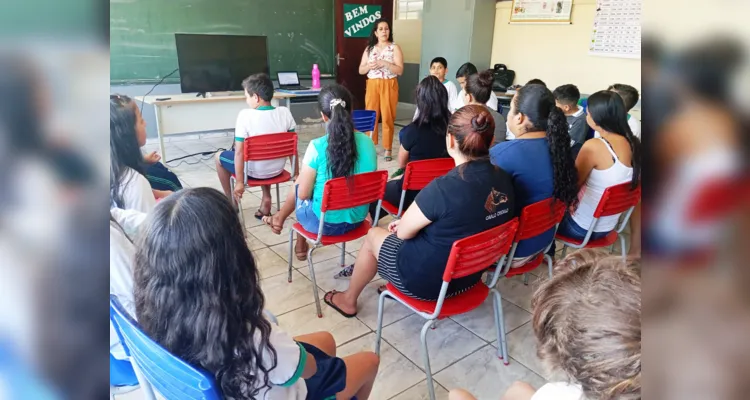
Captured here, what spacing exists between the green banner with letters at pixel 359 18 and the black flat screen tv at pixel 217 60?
5.27 feet

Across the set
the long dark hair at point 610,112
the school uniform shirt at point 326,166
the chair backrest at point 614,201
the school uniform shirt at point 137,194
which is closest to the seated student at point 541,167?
the chair backrest at point 614,201

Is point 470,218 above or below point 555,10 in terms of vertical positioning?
below

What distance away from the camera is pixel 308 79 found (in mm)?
6266

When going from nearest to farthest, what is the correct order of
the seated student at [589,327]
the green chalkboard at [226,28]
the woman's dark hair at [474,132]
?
the seated student at [589,327] → the woman's dark hair at [474,132] → the green chalkboard at [226,28]

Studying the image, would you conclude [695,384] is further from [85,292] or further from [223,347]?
[223,347]

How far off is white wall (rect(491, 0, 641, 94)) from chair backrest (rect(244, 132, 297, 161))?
A: 322 cm

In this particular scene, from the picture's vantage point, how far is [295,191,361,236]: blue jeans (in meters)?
2.23

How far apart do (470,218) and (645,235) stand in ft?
4.72

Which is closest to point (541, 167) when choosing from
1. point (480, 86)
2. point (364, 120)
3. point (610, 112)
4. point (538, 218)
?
point (538, 218)

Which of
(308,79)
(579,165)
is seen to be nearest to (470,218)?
(579,165)

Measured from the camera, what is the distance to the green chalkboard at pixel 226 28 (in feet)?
16.3

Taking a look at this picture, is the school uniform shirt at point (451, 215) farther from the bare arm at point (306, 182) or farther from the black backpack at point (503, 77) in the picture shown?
the black backpack at point (503, 77)

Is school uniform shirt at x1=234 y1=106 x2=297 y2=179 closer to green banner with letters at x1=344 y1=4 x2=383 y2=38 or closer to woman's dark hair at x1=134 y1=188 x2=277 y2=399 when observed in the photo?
woman's dark hair at x1=134 y1=188 x2=277 y2=399

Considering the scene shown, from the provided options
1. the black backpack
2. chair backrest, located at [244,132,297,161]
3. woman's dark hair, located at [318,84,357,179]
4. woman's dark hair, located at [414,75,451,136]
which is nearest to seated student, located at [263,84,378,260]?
woman's dark hair, located at [318,84,357,179]
